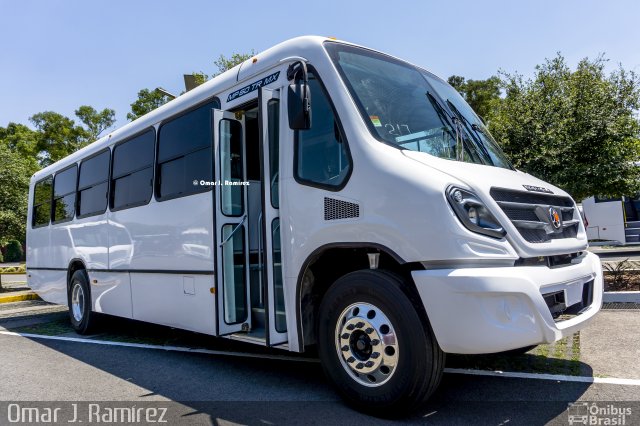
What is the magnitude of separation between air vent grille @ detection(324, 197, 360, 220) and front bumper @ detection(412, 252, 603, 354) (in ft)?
2.43

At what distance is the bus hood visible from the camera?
10.8ft

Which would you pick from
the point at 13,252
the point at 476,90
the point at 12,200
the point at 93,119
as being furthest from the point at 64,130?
the point at 476,90

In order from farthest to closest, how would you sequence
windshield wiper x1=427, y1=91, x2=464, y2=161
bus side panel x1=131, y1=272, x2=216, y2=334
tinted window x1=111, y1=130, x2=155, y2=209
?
tinted window x1=111, y1=130, x2=155, y2=209 < bus side panel x1=131, y1=272, x2=216, y2=334 < windshield wiper x1=427, y1=91, x2=464, y2=161

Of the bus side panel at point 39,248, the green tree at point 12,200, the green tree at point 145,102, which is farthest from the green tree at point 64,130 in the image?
the bus side panel at point 39,248

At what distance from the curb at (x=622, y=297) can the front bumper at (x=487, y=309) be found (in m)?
5.19

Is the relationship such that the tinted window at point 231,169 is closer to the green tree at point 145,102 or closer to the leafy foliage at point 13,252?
the green tree at point 145,102

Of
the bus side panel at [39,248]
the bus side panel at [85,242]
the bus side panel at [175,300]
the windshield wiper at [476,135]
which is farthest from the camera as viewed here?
the bus side panel at [39,248]

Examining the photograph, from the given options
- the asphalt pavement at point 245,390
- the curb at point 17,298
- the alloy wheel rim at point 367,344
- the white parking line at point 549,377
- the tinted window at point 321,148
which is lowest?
the asphalt pavement at point 245,390

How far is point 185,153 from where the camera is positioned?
5.79 meters

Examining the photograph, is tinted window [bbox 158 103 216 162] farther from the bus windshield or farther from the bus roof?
the bus windshield

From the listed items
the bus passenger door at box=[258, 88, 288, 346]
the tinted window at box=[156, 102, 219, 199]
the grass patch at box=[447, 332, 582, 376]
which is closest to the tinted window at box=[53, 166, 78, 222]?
the tinted window at box=[156, 102, 219, 199]

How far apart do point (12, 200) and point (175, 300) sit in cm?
1330

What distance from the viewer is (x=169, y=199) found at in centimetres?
589

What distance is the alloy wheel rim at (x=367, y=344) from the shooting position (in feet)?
11.4
